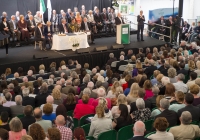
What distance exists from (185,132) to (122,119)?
113cm

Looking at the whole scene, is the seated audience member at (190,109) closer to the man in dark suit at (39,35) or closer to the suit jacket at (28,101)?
the suit jacket at (28,101)

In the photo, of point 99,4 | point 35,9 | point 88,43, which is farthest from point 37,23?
point 99,4

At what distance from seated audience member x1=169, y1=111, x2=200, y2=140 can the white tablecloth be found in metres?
9.62

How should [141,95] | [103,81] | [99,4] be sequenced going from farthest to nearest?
1. [99,4]
2. [103,81]
3. [141,95]

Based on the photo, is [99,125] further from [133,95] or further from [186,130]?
[133,95]

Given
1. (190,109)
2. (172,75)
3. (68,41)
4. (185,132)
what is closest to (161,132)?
(185,132)

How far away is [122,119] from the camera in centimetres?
602

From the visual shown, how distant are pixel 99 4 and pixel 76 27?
15.7 feet

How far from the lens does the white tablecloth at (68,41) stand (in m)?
14.5

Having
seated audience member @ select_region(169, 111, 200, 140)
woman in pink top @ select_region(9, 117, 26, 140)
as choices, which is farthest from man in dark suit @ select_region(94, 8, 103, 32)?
woman in pink top @ select_region(9, 117, 26, 140)

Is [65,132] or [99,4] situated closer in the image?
[65,132]

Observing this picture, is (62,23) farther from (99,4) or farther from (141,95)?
(141,95)

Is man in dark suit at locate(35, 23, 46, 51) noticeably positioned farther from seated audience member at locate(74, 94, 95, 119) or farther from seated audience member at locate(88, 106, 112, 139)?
seated audience member at locate(88, 106, 112, 139)

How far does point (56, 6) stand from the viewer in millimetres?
19125
